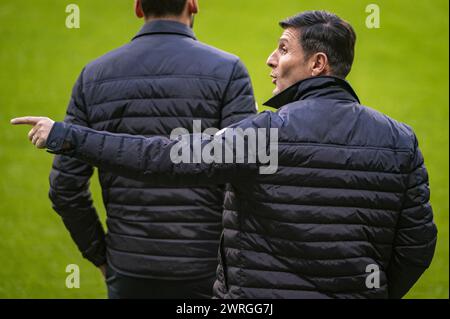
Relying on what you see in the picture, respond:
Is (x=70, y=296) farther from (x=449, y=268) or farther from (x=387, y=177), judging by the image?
(x=387, y=177)

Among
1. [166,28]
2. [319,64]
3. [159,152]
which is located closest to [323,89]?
[319,64]

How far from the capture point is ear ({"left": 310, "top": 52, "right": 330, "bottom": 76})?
74.6 inches

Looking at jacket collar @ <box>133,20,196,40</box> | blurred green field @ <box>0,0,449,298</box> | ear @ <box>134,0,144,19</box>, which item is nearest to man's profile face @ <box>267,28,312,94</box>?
jacket collar @ <box>133,20,196,40</box>

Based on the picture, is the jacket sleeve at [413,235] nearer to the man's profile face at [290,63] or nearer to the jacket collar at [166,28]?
the man's profile face at [290,63]

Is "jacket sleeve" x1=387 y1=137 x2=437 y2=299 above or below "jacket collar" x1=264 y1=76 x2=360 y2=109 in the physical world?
below

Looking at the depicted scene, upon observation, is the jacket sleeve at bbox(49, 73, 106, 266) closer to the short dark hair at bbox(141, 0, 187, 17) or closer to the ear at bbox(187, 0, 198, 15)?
the short dark hair at bbox(141, 0, 187, 17)

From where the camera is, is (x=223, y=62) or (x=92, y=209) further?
(x=92, y=209)

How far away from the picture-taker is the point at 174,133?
2.36 m

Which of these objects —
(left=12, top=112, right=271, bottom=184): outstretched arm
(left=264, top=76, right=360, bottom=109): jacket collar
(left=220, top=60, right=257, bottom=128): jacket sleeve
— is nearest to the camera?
(left=12, top=112, right=271, bottom=184): outstretched arm

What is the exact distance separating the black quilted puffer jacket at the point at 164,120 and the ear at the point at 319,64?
19.4 inches

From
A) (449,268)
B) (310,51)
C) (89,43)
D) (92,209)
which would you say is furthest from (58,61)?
(310,51)

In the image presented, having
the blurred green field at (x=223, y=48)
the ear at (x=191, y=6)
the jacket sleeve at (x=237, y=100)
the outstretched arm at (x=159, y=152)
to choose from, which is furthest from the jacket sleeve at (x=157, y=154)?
the blurred green field at (x=223, y=48)

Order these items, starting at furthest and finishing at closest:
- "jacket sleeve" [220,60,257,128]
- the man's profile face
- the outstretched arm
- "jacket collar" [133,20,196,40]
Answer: "jacket collar" [133,20,196,40] → "jacket sleeve" [220,60,257,128] → the man's profile face → the outstretched arm
